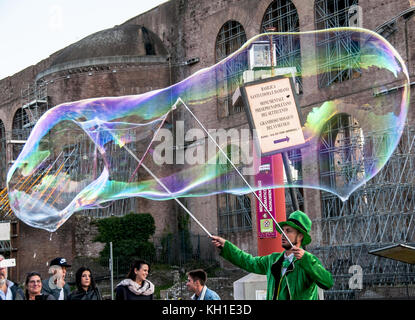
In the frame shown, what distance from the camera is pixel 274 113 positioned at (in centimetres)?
859

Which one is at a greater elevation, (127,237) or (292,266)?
(127,237)

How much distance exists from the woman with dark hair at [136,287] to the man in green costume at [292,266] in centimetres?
131

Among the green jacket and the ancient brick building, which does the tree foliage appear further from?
the green jacket

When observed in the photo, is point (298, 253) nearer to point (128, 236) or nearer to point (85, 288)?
point (85, 288)

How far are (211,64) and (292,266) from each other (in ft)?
88.3

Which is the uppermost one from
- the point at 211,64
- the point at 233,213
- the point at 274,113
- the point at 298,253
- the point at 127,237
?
the point at 211,64

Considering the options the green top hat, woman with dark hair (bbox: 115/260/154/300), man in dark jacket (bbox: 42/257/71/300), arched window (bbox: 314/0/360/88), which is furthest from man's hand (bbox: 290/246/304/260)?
arched window (bbox: 314/0/360/88)

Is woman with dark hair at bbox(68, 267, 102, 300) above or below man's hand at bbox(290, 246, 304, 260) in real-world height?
below

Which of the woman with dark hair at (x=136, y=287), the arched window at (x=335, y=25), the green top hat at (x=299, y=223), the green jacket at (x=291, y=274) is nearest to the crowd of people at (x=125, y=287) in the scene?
the woman with dark hair at (x=136, y=287)

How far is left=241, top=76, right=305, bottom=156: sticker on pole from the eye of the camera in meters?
8.49

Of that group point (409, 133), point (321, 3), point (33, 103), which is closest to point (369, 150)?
point (409, 133)

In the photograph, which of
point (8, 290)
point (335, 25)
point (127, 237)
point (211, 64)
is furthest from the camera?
point (211, 64)

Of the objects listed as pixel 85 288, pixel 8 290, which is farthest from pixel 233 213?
pixel 85 288

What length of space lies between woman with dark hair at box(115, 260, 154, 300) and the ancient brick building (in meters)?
15.3
